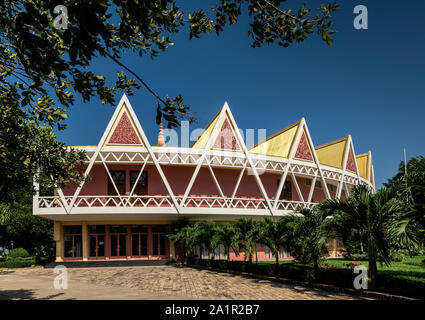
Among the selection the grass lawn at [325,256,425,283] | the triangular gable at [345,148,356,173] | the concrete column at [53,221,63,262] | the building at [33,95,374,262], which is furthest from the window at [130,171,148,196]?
the triangular gable at [345,148,356,173]

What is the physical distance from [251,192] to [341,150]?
39.4 feet

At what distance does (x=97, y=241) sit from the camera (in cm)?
2644

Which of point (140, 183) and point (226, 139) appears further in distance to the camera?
point (140, 183)

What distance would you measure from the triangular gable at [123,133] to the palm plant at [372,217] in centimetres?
1665

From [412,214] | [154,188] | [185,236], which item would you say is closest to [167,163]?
[154,188]

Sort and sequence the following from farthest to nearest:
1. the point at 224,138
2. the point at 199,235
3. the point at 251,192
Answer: the point at 251,192 → the point at 224,138 → the point at 199,235

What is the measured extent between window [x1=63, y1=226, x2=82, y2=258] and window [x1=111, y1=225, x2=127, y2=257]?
2.66m

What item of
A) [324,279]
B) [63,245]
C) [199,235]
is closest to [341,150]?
[199,235]

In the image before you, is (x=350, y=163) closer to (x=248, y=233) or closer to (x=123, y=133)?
(x=248, y=233)

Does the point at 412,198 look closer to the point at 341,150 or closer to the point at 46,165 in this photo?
the point at 46,165

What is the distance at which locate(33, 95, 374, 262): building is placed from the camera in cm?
2375

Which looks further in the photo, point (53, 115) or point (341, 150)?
point (341, 150)

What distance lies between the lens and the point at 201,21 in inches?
287

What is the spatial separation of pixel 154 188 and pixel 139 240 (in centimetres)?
452
